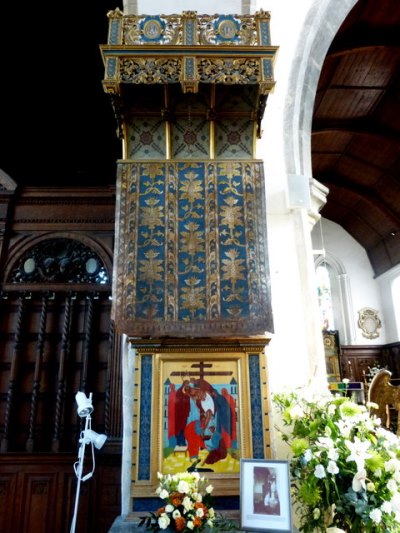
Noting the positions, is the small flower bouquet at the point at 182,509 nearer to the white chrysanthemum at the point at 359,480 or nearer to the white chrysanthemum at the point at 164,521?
the white chrysanthemum at the point at 164,521

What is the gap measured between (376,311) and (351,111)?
6.96 metres

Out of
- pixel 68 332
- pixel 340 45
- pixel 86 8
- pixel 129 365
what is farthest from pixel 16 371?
pixel 340 45

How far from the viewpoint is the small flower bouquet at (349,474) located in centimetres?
181

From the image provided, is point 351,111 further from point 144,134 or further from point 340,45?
point 144,134

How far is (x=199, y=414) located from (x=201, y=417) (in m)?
0.02

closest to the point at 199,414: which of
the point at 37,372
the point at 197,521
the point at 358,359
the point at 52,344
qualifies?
the point at 197,521

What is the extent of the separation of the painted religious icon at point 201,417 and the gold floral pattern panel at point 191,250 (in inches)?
10.4

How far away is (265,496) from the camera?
6.84 ft

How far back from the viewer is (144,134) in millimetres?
3076

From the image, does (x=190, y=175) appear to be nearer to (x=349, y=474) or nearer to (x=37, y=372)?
(x=349, y=474)

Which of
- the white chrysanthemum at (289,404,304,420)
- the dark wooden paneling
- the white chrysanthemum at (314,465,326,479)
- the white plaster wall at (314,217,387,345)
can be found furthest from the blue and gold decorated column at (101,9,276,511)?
the white plaster wall at (314,217,387,345)

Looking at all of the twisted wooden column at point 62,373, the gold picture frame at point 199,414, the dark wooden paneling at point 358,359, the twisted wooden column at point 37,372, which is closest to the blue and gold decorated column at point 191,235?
the gold picture frame at point 199,414

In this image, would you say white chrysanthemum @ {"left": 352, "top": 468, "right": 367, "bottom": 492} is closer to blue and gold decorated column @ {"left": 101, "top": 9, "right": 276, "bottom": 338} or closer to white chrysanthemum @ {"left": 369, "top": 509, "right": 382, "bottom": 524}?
white chrysanthemum @ {"left": 369, "top": 509, "right": 382, "bottom": 524}

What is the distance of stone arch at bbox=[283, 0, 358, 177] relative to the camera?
3.74 m
